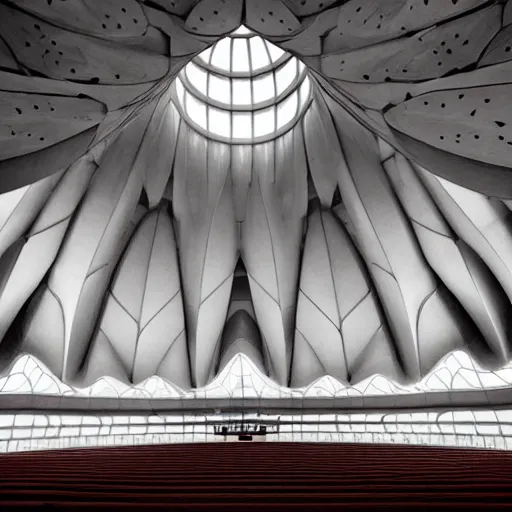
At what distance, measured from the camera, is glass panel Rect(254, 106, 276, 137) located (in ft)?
76.6

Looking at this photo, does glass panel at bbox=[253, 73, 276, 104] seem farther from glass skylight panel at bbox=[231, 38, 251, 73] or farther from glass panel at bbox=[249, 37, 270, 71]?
glass skylight panel at bbox=[231, 38, 251, 73]

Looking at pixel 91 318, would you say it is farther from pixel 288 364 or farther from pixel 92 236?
pixel 288 364

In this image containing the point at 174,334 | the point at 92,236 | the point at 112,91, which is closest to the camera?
the point at 112,91

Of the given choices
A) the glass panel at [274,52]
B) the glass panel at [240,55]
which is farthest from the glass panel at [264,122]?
the glass panel at [274,52]

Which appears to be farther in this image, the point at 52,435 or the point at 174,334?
the point at 174,334

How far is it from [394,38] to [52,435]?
78.2 ft

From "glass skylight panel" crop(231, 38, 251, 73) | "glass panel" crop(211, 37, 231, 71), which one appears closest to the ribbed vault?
"glass panel" crop(211, 37, 231, 71)

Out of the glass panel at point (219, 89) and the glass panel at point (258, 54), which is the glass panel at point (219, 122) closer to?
the glass panel at point (219, 89)

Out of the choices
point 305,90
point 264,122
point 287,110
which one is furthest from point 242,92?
point 305,90

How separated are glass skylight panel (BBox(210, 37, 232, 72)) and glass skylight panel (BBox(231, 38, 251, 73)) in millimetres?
267

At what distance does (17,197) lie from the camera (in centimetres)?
1603

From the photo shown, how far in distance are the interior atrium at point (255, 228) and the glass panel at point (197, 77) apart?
0.87ft

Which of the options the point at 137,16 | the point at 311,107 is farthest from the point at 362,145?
the point at 137,16

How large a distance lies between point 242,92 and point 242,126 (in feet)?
5.71
